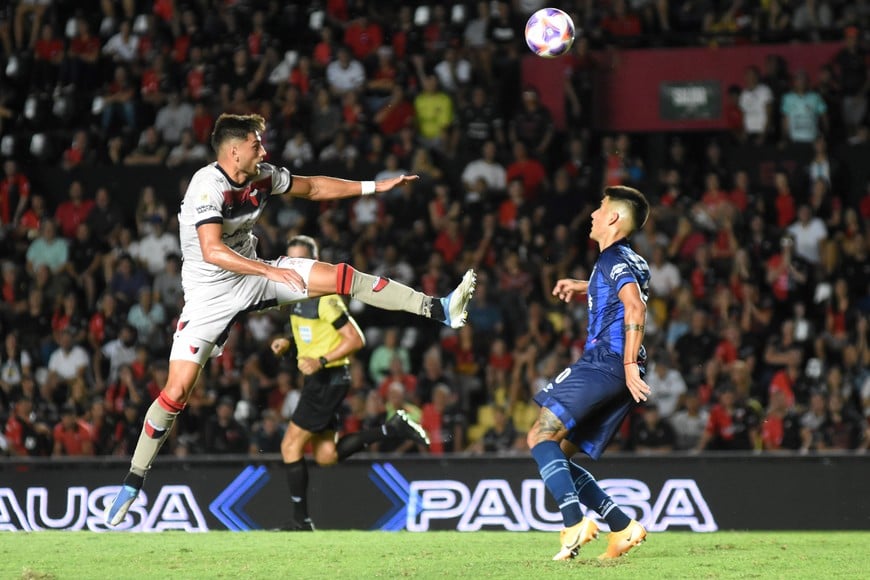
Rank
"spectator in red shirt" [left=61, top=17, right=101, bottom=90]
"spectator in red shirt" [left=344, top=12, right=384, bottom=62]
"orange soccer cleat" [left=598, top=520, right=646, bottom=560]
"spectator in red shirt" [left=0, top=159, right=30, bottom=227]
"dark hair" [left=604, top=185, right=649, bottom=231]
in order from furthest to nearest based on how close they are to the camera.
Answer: "spectator in red shirt" [left=61, top=17, right=101, bottom=90], "spectator in red shirt" [left=344, top=12, right=384, bottom=62], "spectator in red shirt" [left=0, top=159, right=30, bottom=227], "dark hair" [left=604, top=185, right=649, bottom=231], "orange soccer cleat" [left=598, top=520, right=646, bottom=560]

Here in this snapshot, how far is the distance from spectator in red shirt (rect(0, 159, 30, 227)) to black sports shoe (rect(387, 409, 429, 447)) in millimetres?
9415

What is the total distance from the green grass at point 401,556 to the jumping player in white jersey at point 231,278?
71 centimetres

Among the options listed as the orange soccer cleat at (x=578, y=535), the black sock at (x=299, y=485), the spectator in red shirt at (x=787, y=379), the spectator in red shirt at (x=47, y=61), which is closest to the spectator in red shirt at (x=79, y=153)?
the spectator in red shirt at (x=47, y=61)

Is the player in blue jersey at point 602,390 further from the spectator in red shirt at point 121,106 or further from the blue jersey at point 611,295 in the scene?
the spectator in red shirt at point 121,106

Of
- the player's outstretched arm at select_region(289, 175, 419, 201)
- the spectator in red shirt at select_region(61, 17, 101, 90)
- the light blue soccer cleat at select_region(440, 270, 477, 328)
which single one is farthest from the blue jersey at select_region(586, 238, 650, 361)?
the spectator in red shirt at select_region(61, 17, 101, 90)

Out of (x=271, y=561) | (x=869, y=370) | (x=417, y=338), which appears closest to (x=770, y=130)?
(x=869, y=370)

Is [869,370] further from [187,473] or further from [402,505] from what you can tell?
[187,473]

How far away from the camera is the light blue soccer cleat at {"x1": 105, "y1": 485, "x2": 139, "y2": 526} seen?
9016mm

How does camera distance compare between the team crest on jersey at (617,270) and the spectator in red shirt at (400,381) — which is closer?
the team crest on jersey at (617,270)

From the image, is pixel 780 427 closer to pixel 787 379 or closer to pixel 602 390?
pixel 787 379

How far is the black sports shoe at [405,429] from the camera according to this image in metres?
11.9

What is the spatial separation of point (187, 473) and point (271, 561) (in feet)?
16.0

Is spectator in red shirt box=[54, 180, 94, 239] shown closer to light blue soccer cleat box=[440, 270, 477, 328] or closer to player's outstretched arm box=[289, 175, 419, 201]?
player's outstretched arm box=[289, 175, 419, 201]

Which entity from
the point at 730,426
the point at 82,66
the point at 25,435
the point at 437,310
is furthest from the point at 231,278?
the point at 82,66
